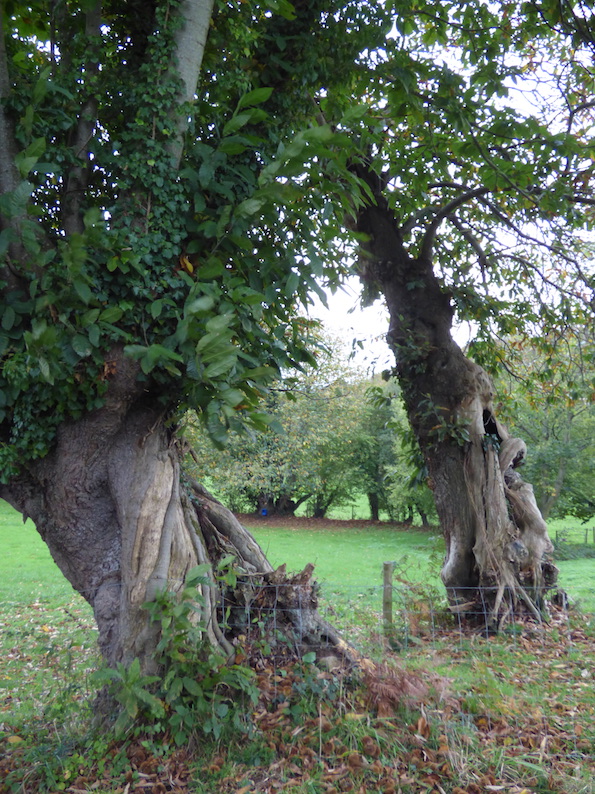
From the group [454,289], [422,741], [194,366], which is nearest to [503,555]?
[454,289]

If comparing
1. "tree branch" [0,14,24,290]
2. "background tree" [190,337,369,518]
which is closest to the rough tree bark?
"tree branch" [0,14,24,290]

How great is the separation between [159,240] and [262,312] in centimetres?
78

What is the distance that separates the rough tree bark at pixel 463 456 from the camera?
24.2 feet

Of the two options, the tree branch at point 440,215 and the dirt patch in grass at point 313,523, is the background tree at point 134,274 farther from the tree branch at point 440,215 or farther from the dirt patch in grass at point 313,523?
the dirt patch in grass at point 313,523

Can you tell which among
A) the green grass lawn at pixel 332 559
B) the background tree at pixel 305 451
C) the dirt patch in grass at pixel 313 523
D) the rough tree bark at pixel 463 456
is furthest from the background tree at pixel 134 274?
the dirt patch in grass at pixel 313 523

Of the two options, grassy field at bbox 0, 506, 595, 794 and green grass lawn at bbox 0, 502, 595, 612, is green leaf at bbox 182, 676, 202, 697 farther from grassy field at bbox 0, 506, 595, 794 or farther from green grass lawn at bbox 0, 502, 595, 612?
green grass lawn at bbox 0, 502, 595, 612

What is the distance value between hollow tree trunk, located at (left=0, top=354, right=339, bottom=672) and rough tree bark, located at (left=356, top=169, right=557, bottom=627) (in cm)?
414

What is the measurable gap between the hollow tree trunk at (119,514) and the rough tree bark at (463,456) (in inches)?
163

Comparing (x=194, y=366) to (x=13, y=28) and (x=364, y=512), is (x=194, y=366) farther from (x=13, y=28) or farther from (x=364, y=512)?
(x=364, y=512)

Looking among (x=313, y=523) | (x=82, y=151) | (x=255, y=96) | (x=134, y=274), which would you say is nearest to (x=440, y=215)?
(x=255, y=96)

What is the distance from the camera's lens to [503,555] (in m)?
7.35

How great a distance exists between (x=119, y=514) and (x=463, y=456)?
4.83 m

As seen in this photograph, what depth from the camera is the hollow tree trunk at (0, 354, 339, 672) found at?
387 cm

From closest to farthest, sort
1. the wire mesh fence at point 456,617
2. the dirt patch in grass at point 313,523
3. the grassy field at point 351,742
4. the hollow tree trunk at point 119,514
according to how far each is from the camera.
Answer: the grassy field at point 351,742 → the hollow tree trunk at point 119,514 → the wire mesh fence at point 456,617 → the dirt patch in grass at point 313,523
